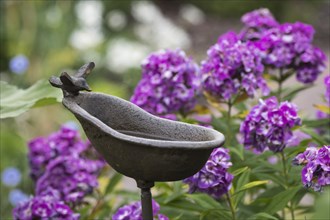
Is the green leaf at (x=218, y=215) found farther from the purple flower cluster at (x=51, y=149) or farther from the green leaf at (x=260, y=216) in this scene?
the purple flower cluster at (x=51, y=149)

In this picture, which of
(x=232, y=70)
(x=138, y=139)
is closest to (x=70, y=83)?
(x=138, y=139)

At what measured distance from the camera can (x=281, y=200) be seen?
5.10 ft

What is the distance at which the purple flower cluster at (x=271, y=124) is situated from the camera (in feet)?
4.98

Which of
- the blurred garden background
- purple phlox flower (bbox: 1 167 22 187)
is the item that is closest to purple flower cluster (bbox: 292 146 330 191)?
the blurred garden background

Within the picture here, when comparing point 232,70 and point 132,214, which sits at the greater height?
point 232,70

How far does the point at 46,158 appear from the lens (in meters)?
2.03

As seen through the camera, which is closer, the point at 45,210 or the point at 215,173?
the point at 215,173

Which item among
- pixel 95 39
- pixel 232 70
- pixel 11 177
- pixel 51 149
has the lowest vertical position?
pixel 11 177

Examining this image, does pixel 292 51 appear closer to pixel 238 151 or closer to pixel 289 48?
pixel 289 48

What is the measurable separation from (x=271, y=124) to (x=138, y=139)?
48 centimetres

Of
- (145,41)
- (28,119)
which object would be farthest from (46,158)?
(145,41)

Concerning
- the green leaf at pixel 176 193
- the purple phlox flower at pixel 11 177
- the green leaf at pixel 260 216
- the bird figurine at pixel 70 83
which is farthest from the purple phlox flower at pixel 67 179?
the purple phlox flower at pixel 11 177

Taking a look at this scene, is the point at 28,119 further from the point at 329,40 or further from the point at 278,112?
the point at 329,40

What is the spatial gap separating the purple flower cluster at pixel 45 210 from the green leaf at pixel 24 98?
0.76ft
